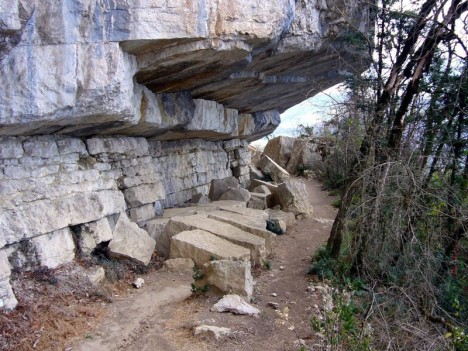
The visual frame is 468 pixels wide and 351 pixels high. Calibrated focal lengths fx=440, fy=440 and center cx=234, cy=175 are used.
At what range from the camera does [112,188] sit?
6648mm

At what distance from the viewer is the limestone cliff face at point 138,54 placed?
14.4 ft

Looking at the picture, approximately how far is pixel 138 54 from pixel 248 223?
3581 mm

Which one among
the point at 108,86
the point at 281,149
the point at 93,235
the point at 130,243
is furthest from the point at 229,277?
the point at 281,149

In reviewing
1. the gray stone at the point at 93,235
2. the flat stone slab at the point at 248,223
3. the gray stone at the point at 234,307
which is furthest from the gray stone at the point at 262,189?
the gray stone at the point at 234,307

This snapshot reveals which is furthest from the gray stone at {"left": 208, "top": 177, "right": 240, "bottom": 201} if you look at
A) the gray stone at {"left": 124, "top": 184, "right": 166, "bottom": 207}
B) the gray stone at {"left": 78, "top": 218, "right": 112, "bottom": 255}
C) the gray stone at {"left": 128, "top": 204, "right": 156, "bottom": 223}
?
the gray stone at {"left": 78, "top": 218, "right": 112, "bottom": 255}

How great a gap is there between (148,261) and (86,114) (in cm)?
244

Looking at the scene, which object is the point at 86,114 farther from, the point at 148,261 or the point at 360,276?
the point at 360,276

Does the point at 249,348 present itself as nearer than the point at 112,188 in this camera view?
Yes

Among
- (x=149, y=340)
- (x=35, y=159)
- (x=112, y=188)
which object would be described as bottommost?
(x=149, y=340)

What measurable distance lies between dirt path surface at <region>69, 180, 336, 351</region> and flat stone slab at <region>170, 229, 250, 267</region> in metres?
0.33

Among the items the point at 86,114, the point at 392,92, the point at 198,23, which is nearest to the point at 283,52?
the point at 392,92

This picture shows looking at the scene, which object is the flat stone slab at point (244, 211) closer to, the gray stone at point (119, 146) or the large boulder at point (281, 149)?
the gray stone at point (119, 146)

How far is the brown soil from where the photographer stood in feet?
13.8

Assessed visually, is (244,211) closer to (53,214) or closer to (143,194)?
(143,194)
